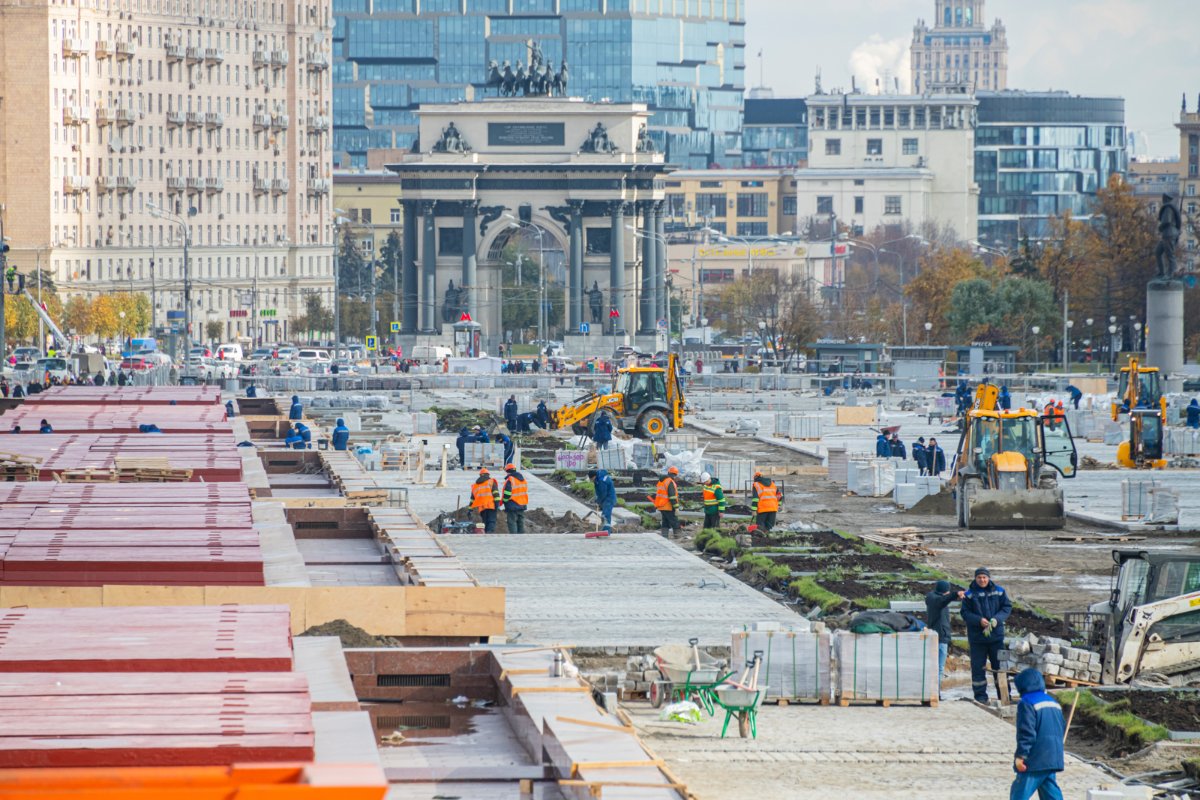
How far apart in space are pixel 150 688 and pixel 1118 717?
11.8 m

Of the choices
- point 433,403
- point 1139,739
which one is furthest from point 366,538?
point 433,403

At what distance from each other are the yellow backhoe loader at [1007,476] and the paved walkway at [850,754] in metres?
18.8

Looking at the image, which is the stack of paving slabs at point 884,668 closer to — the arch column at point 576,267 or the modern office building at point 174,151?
the modern office building at point 174,151

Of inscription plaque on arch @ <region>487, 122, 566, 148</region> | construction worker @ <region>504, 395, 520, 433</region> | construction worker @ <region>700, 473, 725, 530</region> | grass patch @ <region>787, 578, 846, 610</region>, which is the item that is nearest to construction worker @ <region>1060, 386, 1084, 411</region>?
construction worker @ <region>504, 395, 520, 433</region>

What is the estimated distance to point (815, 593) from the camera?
106 feet

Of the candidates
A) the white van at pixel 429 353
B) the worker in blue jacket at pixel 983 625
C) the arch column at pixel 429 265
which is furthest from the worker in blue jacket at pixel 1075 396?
the arch column at pixel 429 265

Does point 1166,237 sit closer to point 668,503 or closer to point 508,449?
point 508,449

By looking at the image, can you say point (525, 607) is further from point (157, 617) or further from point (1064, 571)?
point (157, 617)

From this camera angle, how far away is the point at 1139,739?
22.2 meters

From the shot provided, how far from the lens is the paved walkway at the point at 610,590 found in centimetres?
2931

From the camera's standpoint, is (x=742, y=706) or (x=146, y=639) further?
(x=742, y=706)

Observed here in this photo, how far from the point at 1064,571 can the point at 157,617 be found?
2227 centimetres

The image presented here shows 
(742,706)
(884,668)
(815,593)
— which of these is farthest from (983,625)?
(815,593)

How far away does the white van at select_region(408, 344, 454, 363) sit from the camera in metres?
124
